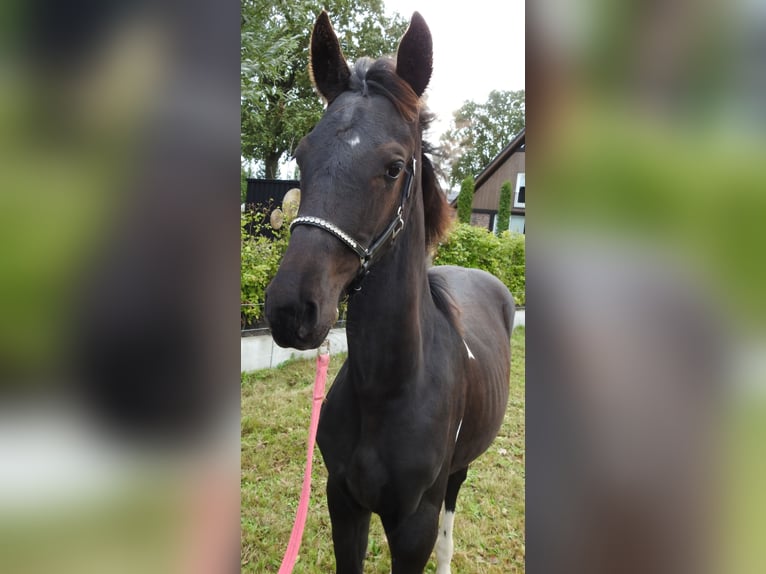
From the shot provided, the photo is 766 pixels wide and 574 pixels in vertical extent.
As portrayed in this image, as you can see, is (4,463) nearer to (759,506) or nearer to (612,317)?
(612,317)

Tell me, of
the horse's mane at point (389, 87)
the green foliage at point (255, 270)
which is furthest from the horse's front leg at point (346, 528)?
the green foliage at point (255, 270)

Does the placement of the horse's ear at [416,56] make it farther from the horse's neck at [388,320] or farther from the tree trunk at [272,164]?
the tree trunk at [272,164]

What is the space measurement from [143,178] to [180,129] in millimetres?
68

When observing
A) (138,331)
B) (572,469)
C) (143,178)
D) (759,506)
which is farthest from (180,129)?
(759,506)

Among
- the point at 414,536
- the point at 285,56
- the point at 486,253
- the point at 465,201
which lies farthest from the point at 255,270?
the point at 465,201

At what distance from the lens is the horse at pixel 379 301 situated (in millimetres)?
1311

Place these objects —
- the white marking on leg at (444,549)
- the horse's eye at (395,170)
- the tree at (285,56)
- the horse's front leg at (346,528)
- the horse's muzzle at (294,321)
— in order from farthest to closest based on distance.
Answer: the tree at (285,56), the white marking on leg at (444,549), the horse's front leg at (346,528), the horse's eye at (395,170), the horse's muzzle at (294,321)

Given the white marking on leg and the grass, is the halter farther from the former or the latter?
the grass

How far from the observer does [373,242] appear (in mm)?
1467

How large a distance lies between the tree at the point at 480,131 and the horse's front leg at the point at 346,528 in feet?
4.82

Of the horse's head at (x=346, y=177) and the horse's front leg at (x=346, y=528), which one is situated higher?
the horse's head at (x=346, y=177)

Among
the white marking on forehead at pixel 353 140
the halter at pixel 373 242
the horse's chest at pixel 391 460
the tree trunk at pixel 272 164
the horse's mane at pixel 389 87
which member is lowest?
the horse's chest at pixel 391 460

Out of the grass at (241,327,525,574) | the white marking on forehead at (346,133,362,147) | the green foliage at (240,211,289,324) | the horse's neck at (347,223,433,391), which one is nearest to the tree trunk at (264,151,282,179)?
the green foliage at (240,211,289,324)

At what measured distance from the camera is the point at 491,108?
56.3 feet
